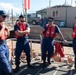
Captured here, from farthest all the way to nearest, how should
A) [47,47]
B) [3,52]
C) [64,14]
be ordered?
[64,14] < [47,47] < [3,52]

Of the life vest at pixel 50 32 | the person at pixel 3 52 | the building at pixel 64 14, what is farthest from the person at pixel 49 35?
the building at pixel 64 14

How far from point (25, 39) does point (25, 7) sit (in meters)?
1.79

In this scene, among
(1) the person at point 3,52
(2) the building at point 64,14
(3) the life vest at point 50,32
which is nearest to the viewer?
(1) the person at point 3,52

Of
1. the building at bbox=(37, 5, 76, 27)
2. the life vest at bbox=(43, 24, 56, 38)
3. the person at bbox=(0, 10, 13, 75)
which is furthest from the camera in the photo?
the building at bbox=(37, 5, 76, 27)

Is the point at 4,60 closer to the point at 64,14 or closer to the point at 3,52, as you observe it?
the point at 3,52

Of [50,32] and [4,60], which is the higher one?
[50,32]

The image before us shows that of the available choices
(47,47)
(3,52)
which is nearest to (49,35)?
(47,47)

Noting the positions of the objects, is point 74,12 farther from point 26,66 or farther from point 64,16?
point 26,66

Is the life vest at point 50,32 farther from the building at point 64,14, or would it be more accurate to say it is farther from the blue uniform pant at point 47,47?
the building at point 64,14

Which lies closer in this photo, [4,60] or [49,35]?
[4,60]

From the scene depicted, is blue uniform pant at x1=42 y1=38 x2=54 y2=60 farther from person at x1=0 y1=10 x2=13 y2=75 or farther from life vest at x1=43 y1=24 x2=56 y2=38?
person at x1=0 y1=10 x2=13 y2=75

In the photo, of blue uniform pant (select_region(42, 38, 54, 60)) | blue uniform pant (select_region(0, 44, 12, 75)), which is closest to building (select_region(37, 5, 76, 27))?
blue uniform pant (select_region(42, 38, 54, 60))

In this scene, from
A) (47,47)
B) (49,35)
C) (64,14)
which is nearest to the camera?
(49,35)

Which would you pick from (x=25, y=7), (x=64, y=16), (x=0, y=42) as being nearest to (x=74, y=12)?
(x=64, y=16)
